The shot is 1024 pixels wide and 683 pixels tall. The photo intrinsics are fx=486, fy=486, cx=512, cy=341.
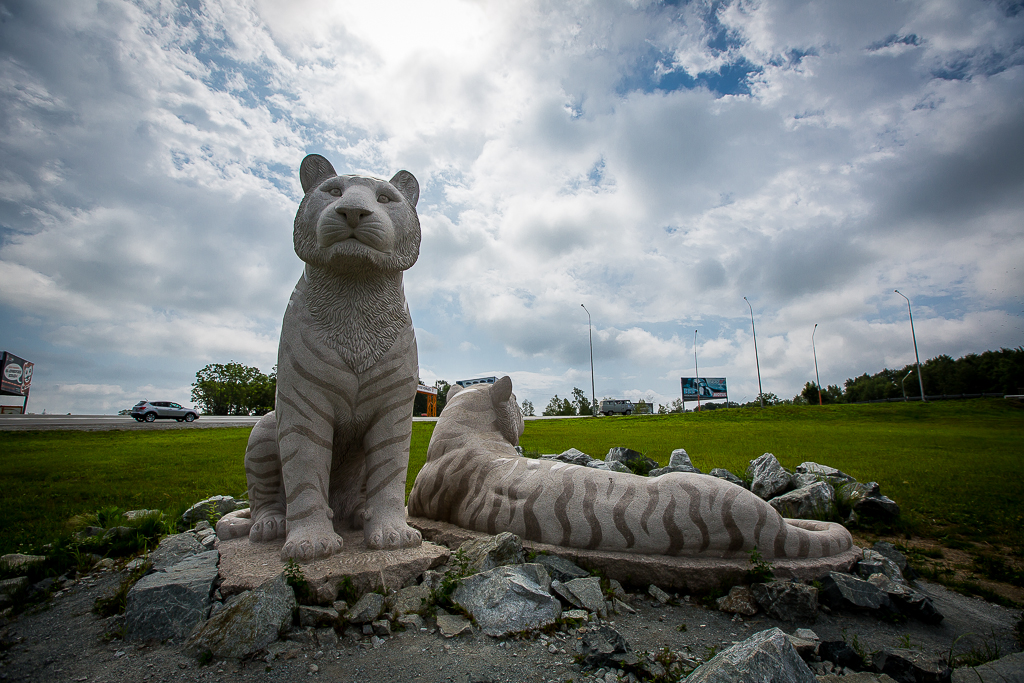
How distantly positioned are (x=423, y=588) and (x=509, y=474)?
41.1 inches

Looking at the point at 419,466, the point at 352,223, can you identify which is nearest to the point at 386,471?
the point at 352,223

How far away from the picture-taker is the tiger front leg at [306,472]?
9.18ft

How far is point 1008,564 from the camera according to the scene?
12.2ft

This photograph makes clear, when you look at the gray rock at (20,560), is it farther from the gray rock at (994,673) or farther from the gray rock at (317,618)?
the gray rock at (994,673)

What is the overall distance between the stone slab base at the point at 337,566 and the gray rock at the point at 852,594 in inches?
83.1

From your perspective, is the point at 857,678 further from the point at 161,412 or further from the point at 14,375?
the point at 14,375

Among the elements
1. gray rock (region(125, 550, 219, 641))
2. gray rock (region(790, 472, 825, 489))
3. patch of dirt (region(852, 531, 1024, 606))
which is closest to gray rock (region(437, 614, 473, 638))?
gray rock (region(125, 550, 219, 641))

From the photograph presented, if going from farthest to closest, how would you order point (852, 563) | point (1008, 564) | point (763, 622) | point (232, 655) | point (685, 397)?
point (685, 397)
point (1008, 564)
point (852, 563)
point (763, 622)
point (232, 655)

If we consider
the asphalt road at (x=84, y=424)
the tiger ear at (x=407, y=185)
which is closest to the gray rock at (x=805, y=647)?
the tiger ear at (x=407, y=185)

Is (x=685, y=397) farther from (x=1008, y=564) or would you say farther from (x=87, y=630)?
(x=87, y=630)

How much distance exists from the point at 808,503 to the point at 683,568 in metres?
2.71

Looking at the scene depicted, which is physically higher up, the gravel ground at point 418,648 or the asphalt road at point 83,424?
the asphalt road at point 83,424

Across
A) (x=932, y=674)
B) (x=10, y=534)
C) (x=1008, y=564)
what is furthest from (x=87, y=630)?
(x=1008, y=564)

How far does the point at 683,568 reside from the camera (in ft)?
8.99
